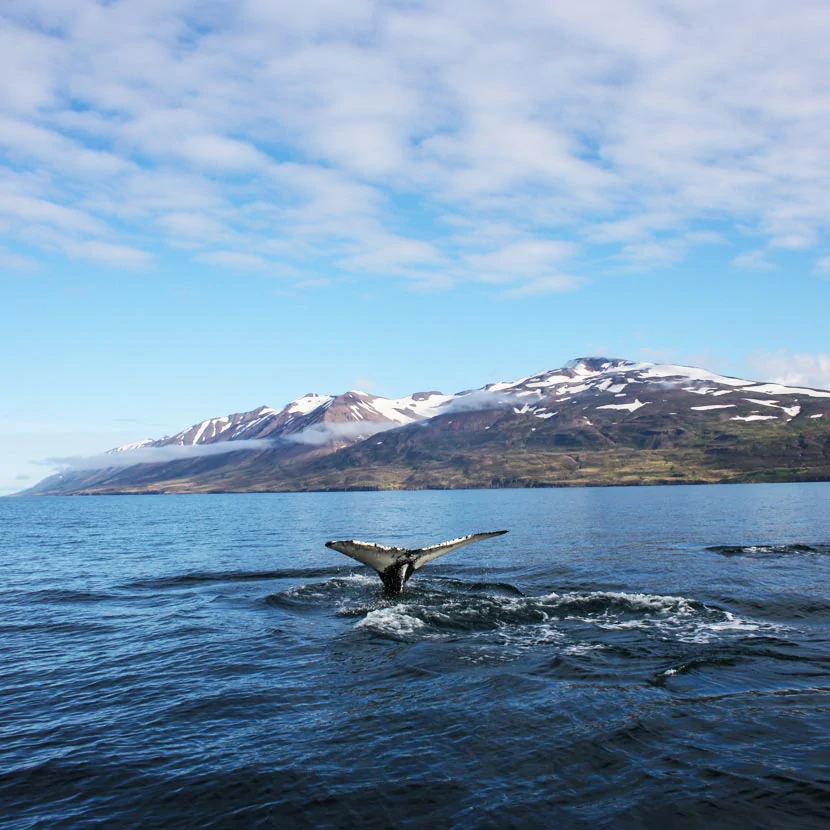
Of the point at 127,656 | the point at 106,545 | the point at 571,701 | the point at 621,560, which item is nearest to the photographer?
the point at 571,701

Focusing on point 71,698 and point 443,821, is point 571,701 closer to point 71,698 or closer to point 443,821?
point 443,821

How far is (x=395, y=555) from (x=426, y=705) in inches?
477

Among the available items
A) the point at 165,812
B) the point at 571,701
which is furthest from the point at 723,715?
the point at 165,812

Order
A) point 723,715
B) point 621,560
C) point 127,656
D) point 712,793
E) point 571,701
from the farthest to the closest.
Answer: point 621,560, point 127,656, point 571,701, point 723,715, point 712,793

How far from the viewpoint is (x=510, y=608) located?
85.8 ft

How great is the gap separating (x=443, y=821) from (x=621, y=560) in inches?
1397

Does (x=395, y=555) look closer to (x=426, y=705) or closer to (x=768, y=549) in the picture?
(x=426, y=705)

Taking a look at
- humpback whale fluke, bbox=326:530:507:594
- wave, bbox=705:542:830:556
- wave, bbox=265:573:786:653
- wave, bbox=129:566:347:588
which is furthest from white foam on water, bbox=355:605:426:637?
wave, bbox=705:542:830:556

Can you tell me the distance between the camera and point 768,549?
152 ft

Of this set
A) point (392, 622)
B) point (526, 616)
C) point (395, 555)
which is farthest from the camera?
point (395, 555)

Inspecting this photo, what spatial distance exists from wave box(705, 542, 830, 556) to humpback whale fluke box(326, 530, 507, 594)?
85.4 ft

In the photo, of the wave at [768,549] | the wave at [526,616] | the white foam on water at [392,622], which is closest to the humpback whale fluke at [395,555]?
the wave at [526,616]

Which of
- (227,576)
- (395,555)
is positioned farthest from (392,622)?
(227,576)

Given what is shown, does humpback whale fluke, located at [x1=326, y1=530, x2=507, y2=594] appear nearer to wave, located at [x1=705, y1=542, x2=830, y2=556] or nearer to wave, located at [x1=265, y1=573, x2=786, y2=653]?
wave, located at [x1=265, y1=573, x2=786, y2=653]
